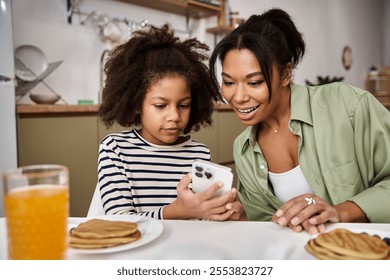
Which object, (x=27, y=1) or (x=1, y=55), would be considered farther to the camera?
(x=27, y=1)

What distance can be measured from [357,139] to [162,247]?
59 cm

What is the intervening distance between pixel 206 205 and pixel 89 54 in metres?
1.66

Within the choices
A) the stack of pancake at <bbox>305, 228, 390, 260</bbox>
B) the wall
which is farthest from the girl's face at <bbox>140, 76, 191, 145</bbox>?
the wall

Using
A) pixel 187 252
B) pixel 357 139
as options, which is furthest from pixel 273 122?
pixel 187 252

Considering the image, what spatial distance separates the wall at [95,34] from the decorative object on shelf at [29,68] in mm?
38

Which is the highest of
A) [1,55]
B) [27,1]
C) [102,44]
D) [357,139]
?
[27,1]

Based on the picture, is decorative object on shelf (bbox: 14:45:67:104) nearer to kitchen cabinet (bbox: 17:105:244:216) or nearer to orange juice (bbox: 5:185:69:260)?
kitchen cabinet (bbox: 17:105:244:216)

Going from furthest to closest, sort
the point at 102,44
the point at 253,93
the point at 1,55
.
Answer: the point at 102,44
the point at 1,55
the point at 253,93

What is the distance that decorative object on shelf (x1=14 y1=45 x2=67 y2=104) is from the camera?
1.71m

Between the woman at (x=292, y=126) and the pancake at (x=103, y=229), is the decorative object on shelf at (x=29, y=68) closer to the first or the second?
the woman at (x=292, y=126)

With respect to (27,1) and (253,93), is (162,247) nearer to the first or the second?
(253,93)

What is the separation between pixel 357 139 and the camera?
33.4 inches

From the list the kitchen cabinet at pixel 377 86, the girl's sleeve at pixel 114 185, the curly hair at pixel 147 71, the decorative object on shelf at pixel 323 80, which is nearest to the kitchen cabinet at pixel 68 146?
the curly hair at pixel 147 71

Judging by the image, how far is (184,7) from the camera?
229 centimetres
